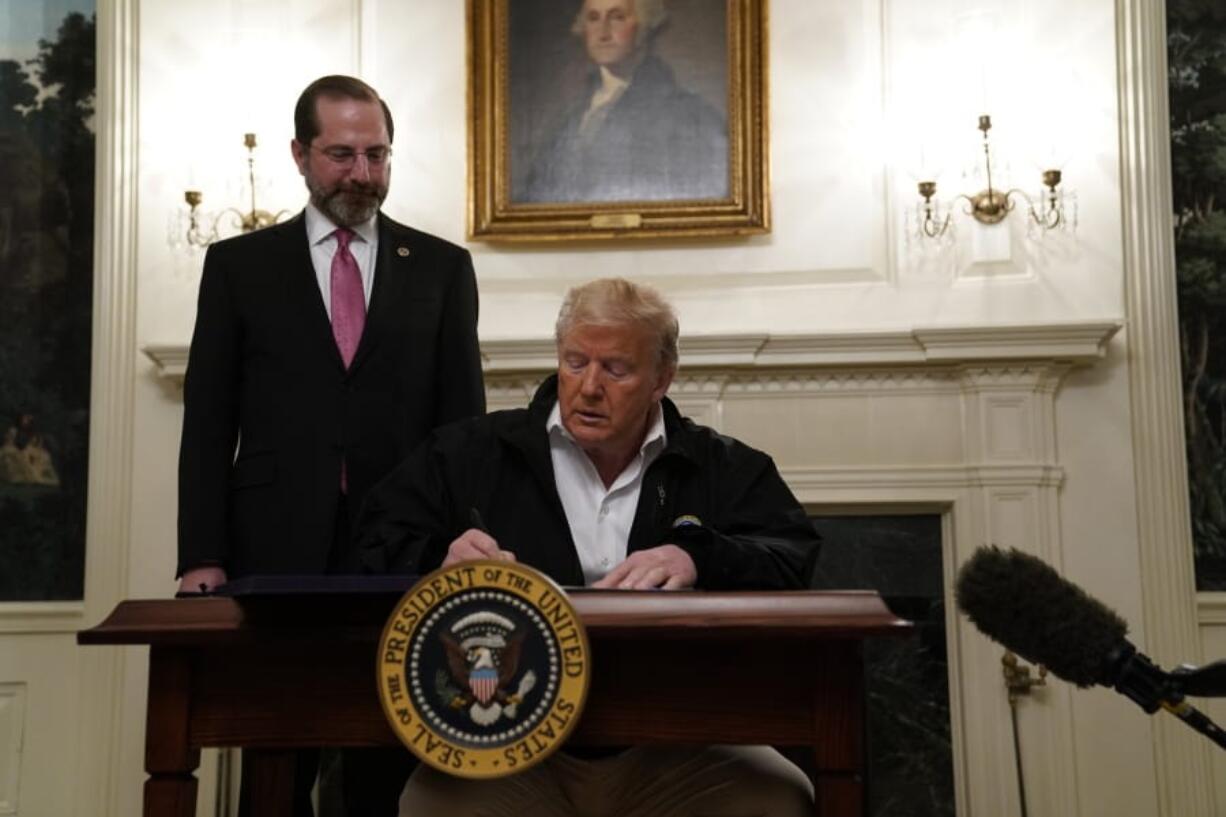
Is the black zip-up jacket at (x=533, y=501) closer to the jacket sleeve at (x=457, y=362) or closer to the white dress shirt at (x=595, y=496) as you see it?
the white dress shirt at (x=595, y=496)

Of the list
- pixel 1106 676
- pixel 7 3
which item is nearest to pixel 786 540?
pixel 1106 676

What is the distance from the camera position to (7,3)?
565cm

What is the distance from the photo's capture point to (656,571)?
7.64ft

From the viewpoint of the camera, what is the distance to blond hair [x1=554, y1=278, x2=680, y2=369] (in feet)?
9.05

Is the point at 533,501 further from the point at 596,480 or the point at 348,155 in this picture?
the point at 348,155

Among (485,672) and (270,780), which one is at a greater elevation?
(485,672)

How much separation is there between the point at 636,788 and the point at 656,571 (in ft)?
1.07

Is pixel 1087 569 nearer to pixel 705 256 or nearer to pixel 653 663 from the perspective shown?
pixel 705 256

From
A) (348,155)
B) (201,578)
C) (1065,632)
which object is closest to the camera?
(1065,632)

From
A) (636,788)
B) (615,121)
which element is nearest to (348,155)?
(636,788)

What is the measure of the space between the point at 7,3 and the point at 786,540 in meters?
4.33

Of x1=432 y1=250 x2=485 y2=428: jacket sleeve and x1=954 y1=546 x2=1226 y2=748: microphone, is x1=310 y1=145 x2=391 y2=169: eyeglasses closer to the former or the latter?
x1=432 y1=250 x2=485 y2=428: jacket sleeve

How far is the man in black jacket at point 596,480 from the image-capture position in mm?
2625

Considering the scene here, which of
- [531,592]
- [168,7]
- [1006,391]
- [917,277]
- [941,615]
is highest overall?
[168,7]
